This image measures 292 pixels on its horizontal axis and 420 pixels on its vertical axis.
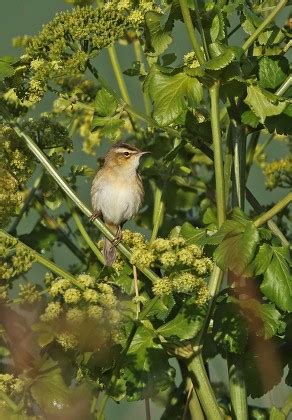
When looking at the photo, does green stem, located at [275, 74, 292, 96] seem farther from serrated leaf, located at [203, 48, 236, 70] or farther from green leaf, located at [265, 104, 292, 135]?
serrated leaf, located at [203, 48, 236, 70]

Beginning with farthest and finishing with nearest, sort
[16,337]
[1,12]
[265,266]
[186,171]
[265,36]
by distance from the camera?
[1,12]
[186,171]
[16,337]
[265,36]
[265,266]

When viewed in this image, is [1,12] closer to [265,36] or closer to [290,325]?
[265,36]

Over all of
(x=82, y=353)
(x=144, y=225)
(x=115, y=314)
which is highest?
(x=115, y=314)

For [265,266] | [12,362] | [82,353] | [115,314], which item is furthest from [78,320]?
[12,362]

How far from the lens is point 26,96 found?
3219 millimetres

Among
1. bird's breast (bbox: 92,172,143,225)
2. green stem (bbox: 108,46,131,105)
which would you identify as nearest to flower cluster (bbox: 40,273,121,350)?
green stem (bbox: 108,46,131,105)

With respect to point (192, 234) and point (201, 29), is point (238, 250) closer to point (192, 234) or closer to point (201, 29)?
point (192, 234)

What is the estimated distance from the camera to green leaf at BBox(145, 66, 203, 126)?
3.02 meters

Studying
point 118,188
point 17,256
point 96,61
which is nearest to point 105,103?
point 17,256

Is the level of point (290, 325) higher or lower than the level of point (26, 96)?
lower

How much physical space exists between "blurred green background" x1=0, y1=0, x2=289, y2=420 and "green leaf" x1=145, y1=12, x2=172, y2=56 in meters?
1.06

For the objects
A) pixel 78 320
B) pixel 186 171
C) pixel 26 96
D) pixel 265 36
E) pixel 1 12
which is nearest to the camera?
pixel 78 320

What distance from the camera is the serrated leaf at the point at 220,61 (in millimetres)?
2844

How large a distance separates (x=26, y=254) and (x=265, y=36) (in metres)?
1.15
